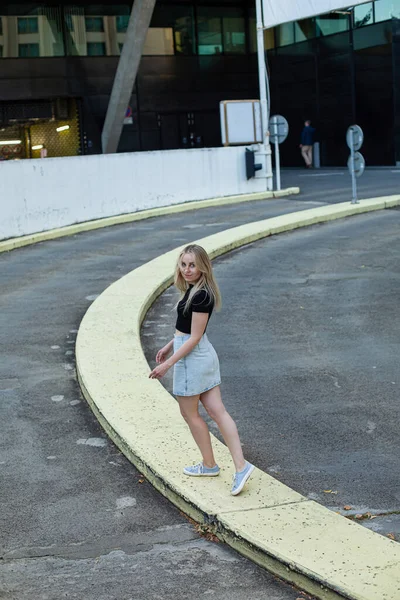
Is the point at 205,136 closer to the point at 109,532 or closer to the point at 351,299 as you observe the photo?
the point at 351,299

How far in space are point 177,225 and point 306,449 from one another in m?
14.1

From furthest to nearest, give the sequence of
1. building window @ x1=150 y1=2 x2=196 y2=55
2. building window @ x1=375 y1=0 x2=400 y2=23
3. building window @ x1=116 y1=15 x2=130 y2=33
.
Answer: building window @ x1=150 y1=2 x2=196 y2=55 < building window @ x1=116 y1=15 x2=130 y2=33 < building window @ x1=375 y1=0 x2=400 y2=23

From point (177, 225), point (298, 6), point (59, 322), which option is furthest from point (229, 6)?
point (59, 322)

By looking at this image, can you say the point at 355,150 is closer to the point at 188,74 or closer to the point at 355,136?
the point at 355,136

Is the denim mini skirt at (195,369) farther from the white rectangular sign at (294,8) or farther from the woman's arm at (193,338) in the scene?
the white rectangular sign at (294,8)

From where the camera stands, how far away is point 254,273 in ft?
47.2

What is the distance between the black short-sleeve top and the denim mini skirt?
0.20 ft

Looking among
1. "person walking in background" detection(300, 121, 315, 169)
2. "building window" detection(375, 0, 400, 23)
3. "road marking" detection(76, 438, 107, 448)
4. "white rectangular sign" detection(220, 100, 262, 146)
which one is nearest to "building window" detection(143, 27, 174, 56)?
"person walking in background" detection(300, 121, 315, 169)

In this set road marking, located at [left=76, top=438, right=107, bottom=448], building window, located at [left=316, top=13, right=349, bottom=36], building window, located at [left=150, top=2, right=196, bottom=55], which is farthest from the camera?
building window, located at [left=150, top=2, right=196, bottom=55]

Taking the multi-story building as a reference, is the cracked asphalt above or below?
below

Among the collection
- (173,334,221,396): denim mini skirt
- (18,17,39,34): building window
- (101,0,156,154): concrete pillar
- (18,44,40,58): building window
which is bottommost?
(173,334,221,396): denim mini skirt

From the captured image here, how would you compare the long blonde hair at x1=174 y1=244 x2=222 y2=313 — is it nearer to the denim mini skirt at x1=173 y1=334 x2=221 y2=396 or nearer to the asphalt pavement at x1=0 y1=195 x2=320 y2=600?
the denim mini skirt at x1=173 y1=334 x2=221 y2=396

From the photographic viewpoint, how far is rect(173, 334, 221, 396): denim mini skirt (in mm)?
5688

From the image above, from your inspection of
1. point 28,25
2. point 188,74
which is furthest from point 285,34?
point 28,25
